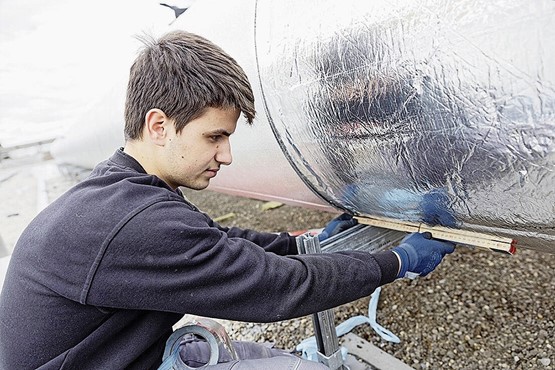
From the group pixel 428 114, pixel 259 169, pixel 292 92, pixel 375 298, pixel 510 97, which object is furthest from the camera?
pixel 375 298

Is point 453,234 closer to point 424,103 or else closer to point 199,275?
point 424,103

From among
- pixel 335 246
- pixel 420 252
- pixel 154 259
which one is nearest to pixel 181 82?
pixel 154 259

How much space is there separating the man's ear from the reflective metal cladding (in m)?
0.34

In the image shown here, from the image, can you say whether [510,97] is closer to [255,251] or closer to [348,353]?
[255,251]

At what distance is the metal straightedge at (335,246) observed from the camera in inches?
54.3

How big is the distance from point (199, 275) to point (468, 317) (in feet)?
5.01

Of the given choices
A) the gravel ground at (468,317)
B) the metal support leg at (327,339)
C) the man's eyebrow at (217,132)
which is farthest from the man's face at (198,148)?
the gravel ground at (468,317)

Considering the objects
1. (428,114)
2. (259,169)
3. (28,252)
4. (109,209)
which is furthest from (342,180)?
(28,252)

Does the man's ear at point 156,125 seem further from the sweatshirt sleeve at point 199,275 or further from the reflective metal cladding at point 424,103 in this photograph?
the reflective metal cladding at point 424,103

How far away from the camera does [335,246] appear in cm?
137

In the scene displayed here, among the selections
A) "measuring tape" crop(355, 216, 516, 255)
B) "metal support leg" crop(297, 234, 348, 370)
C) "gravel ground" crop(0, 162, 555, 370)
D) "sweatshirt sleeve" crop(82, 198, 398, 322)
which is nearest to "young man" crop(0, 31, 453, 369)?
"sweatshirt sleeve" crop(82, 198, 398, 322)

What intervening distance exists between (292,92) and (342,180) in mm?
273

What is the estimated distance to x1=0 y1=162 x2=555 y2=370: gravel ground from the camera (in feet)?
5.93

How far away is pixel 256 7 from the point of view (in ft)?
4.35
